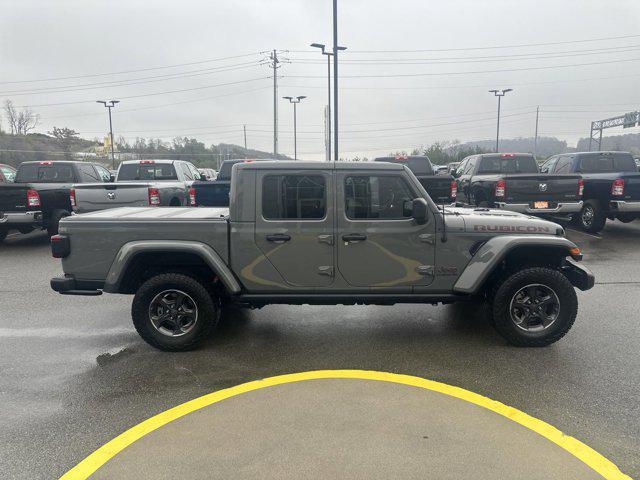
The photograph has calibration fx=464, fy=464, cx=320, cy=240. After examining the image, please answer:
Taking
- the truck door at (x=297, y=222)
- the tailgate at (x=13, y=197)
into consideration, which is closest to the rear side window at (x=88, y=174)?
Answer: the tailgate at (x=13, y=197)

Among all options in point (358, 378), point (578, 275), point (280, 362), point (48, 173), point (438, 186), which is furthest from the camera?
point (438, 186)

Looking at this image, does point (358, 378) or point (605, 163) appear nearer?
point (358, 378)

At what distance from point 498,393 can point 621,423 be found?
79 centimetres

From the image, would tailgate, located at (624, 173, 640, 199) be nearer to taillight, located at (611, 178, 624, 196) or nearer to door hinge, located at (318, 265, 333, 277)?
taillight, located at (611, 178, 624, 196)

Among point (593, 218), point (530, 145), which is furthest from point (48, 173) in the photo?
point (530, 145)

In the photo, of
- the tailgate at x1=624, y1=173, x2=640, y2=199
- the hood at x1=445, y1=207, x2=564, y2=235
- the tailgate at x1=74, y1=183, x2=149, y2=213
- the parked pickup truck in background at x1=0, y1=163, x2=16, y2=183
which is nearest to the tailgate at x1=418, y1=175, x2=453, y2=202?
the tailgate at x1=624, y1=173, x2=640, y2=199

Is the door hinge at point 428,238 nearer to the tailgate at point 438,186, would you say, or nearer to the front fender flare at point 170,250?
the front fender flare at point 170,250

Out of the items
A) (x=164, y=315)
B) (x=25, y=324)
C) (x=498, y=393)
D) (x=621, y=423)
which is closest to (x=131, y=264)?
(x=164, y=315)

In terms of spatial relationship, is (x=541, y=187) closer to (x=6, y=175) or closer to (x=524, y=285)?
(x=524, y=285)

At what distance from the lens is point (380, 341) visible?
14.9ft

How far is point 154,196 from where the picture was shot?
925 centimetres

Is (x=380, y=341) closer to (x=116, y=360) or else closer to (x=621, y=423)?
(x=621, y=423)

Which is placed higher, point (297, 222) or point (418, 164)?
point (418, 164)

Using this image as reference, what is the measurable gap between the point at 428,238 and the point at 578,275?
1.57 m
